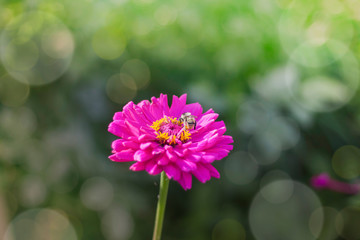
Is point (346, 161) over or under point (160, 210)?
over

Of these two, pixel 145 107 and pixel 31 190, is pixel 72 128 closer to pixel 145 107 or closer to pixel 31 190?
pixel 31 190

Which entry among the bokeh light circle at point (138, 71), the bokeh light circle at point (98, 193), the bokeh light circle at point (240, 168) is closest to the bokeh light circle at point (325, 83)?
the bokeh light circle at point (240, 168)

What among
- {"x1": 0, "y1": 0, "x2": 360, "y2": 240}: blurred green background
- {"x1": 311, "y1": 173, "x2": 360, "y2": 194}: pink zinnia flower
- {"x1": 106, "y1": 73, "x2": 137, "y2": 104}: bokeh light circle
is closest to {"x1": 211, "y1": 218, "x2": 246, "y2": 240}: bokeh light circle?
{"x1": 0, "y1": 0, "x2": 360, "y2": 240}: blurred green background

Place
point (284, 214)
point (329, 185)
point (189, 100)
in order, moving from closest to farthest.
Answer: point (329, 185) → point (189, 100) → point (284, 214)

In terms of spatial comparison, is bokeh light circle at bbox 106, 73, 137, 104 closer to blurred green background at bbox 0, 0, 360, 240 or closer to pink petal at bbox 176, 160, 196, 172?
blurred green background at bbox 0, 0, 360, 240

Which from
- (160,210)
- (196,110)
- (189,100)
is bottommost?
(160,210)

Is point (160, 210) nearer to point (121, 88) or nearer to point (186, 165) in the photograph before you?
point (186, 165)

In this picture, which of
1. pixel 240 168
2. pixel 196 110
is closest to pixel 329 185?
pixel 240 168
